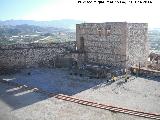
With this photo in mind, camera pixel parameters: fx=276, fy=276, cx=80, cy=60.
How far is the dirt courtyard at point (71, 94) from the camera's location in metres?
14.5

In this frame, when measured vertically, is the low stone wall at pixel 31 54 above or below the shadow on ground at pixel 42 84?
above

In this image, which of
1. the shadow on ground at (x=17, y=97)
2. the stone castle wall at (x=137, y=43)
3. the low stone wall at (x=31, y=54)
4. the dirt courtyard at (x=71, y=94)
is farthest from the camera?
the low stone wall at (x=31, y=54)

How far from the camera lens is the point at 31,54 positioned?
85.3 ft

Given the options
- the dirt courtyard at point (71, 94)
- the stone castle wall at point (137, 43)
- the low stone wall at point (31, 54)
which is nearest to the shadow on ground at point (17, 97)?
the dirt courtyard at point (71, 94)

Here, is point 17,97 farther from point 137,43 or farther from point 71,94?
point 137,43

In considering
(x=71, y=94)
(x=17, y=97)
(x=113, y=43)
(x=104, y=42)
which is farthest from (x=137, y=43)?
(x=17, y=97)

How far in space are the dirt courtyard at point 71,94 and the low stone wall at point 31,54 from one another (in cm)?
174

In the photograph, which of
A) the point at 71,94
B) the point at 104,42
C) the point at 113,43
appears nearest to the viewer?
the point at 71,94

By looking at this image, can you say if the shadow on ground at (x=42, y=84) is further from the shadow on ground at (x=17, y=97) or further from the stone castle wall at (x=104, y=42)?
the stone castle wall at (x=104, y=42)

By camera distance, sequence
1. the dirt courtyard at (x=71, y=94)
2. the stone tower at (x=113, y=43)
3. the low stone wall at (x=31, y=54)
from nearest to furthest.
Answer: the dirt courtyard at (x=71, y=94) → the stone tower at (x=113, y=43) → the low stone wall at (x=31, y=54)

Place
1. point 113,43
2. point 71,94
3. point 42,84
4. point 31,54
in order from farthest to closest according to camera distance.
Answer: point 31,54, point 113,43, point 42,84, point 71,94

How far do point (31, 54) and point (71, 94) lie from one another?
9.23 metres

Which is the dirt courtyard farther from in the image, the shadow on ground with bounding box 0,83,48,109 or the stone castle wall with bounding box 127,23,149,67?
the stone castle wall with bounding box 127,23,149,67

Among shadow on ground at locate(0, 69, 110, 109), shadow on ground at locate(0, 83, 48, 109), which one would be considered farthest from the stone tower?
shadow on ground at locate(0, 83, 48, 109)
